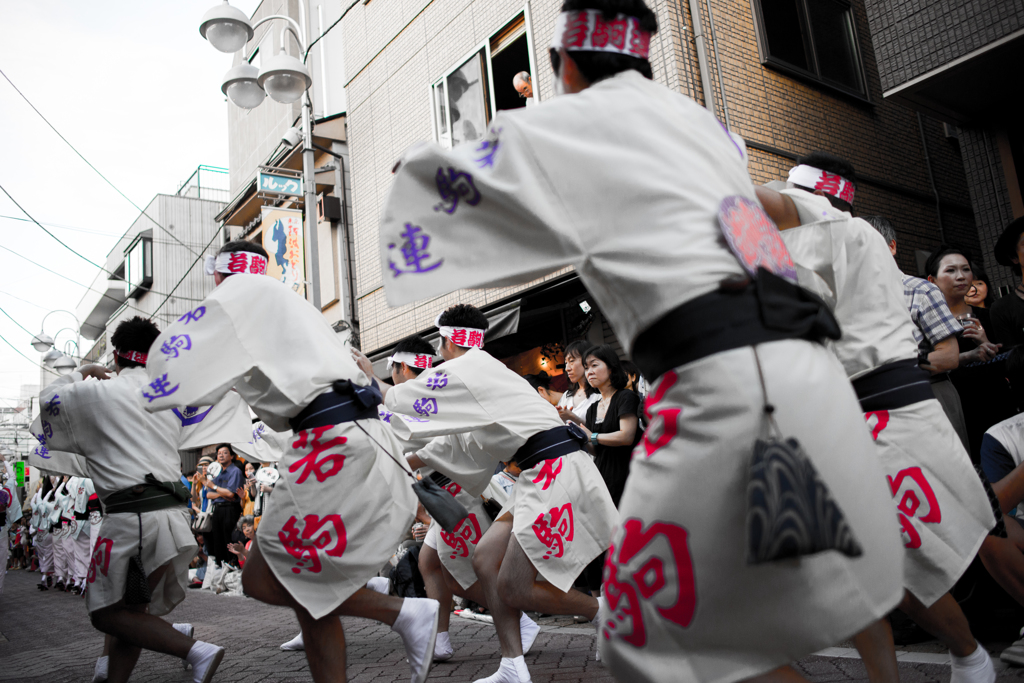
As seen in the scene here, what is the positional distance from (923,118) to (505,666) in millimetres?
10720

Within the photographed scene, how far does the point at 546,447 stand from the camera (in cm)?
403

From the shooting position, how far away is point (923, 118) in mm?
11039

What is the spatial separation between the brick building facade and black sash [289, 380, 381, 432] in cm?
357

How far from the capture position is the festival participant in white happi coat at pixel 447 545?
448 cm

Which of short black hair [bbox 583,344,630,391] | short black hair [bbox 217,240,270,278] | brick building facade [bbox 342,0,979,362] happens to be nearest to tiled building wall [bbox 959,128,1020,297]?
brick building facade [bbox 342,0,979,362]

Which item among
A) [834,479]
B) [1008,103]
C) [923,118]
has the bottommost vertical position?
[834,479]

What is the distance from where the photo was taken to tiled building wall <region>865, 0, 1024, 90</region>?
6168 millimetres

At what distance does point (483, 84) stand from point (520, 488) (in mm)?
8247

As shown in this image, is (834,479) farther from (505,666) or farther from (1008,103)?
(1008,103)

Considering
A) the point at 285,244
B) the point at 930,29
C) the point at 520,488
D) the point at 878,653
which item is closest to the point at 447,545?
the point at 520,488

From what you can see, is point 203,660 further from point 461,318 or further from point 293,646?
point 461,318

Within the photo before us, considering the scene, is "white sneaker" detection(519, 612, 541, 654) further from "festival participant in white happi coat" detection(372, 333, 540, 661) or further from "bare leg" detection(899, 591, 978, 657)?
"bare leg" detection(899, 591, 978, 657)

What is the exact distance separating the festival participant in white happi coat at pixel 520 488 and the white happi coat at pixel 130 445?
1265 millimetres

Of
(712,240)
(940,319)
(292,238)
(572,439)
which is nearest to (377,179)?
(292,238)
